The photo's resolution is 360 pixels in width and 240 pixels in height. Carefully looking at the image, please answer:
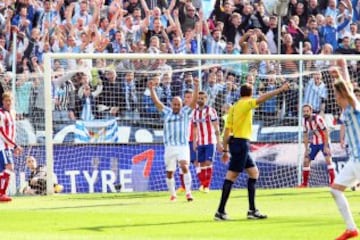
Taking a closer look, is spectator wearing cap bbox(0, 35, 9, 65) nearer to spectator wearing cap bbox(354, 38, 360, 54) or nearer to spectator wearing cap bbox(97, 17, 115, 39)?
spectator wearing cap bbox(97, 17, 115, 39)

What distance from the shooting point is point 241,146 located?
67.5ft

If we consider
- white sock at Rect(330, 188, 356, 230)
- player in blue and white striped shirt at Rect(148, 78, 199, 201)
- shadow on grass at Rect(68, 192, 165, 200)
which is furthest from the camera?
shadow on grass at Rect(68, 192, 165, 200)

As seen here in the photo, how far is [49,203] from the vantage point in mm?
24828

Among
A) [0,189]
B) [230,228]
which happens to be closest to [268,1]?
[0,189]

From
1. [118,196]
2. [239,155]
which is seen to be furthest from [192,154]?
→ [239,155]

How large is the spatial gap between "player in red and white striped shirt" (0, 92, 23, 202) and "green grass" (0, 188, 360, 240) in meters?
0.74

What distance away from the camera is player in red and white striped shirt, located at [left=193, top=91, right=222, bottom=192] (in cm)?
2870

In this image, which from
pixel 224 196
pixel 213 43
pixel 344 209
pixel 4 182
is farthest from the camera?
pixel 213 43

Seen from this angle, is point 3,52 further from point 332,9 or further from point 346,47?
point 332,9

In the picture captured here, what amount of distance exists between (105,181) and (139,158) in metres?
1.01

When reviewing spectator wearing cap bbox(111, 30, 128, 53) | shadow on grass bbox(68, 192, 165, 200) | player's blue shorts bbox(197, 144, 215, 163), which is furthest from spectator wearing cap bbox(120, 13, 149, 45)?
shadow on grass bbox(68, 192, 165, 200)

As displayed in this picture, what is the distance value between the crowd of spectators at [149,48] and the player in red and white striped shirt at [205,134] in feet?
4.09

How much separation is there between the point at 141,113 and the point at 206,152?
79.7 inches

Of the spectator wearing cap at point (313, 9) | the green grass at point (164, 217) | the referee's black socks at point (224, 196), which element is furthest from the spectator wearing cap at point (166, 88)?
the referee's black socks at point (224, 196)
